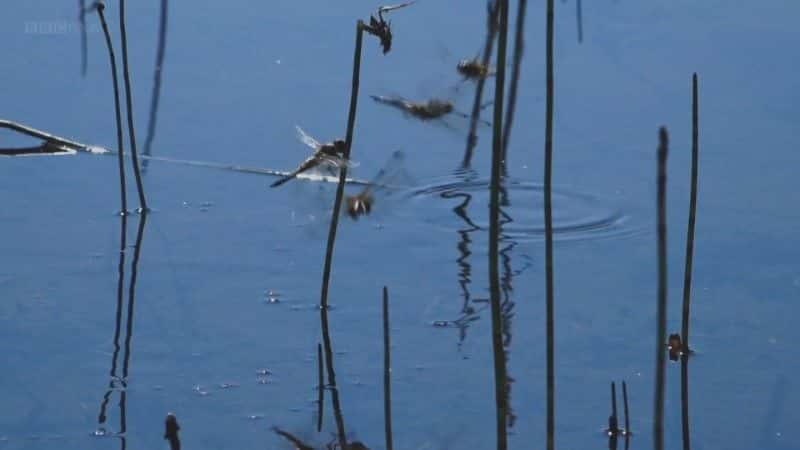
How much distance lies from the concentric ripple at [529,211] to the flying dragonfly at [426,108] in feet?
1.33

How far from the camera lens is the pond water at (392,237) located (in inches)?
112

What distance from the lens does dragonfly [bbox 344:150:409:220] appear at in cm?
383

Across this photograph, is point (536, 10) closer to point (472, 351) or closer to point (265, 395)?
point (472, 351)

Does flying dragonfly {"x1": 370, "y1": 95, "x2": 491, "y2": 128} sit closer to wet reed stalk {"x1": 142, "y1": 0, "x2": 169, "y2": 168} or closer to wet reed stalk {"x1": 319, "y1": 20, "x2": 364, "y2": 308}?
wet reed stalk {"x1": 142, "y1": 0, "x2": 169, "y2": 168}

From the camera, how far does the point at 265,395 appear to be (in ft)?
9.42

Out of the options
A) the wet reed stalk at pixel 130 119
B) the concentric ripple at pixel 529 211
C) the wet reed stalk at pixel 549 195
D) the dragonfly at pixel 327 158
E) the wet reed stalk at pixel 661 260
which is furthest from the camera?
the concentric ripple at pixel 529 211

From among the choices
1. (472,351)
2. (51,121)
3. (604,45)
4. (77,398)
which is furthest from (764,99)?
(77,398)

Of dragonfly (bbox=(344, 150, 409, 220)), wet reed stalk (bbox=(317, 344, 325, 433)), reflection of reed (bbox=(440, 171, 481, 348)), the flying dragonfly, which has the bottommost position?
wet reed stalk (bbox=(317, 344, 325, 433))

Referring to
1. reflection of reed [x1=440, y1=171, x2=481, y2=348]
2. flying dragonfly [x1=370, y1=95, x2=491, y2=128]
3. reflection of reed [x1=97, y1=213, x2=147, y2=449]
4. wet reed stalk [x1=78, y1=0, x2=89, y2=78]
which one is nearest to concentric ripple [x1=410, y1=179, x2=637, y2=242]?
reflection of reed [x1=440, y1=171, x2=481, y2=348]

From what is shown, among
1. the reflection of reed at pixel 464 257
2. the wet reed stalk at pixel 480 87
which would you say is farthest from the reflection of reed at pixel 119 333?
the wet reed stalk at pixel 480 87

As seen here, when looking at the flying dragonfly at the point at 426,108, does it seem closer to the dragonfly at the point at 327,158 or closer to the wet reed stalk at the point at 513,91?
the wet reed stalk at the point at 513,91

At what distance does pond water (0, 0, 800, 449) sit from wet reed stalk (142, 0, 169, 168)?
0.10 feet

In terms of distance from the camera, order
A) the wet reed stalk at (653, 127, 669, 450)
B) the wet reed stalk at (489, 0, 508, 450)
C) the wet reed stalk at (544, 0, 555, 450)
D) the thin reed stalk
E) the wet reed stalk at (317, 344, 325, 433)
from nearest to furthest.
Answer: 1. the wet reed stalk at (653, 127, 669, 450)
2. the wet reed stalk at (489, 0, 508, 450)
3. the wet reed stalk at (544, 0, 555, 450)
4. the thin reed stalk
5. the wet reed stalk at (317, 344, 325, 433)

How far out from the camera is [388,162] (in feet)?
13.1
